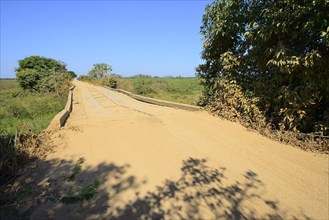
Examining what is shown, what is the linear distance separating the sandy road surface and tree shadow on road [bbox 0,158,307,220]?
12 millimetres

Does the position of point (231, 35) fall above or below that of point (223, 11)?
below

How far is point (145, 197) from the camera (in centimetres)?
336

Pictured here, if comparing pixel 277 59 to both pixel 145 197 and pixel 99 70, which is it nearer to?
pixel 145 197

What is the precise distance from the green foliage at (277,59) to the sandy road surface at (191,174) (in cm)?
96

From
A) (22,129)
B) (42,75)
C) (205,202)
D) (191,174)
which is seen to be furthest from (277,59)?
(42,75)

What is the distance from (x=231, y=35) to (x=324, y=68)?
3423mm

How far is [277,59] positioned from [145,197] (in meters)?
4.25

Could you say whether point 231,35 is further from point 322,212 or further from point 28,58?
point 28,58

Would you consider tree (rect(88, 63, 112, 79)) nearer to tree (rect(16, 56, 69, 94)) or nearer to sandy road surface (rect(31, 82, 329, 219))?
tree (rect(16, 56, 69, 94))

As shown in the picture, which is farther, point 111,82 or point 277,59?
point 111,82

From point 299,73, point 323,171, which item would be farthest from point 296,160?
point 299,73

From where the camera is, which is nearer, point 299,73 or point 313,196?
point 313,196

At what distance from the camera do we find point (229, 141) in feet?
18.5

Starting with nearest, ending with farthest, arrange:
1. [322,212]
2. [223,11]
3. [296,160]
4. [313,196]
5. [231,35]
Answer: [322,212], [313,196], [296,160], [223,11], [231,35]
